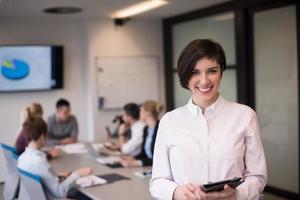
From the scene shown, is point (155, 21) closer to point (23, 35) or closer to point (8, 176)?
point (23, 35)

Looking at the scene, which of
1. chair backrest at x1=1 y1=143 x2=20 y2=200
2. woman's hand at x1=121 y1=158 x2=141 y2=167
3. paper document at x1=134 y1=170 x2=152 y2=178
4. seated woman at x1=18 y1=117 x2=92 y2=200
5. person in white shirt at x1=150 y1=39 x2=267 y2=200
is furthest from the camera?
woman's hand at x1=121 y1=158 x2=141 y2=167

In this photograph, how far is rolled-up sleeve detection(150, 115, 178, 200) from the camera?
5.24 ft

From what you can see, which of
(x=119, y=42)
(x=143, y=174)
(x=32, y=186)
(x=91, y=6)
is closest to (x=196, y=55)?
(x=32, y=186)

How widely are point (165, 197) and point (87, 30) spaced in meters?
5.25

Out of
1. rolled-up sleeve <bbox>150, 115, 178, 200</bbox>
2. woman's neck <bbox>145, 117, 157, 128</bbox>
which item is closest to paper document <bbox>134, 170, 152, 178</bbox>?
woman's neck <bbox>145, 117, 157, 128</bbox>

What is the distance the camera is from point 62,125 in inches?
214

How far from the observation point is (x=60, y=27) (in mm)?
6457

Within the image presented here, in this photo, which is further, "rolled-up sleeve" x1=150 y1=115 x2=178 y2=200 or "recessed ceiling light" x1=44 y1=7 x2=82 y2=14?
"recessed ceiling light" x1=44 y1=7 x2=82 y2=14

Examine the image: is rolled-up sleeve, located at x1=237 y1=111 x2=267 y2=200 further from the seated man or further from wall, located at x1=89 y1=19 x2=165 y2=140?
wall, located at x1=89 y1=19 x2=165 y2=140

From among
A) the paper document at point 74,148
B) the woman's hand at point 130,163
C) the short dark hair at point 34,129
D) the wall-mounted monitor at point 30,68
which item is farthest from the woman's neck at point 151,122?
the wall-mounted monitor at point 30,68

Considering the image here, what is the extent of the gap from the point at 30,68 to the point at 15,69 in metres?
0.22

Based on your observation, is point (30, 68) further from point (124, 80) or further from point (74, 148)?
point (74, 148)

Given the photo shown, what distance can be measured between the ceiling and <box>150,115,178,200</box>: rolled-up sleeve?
146 inches

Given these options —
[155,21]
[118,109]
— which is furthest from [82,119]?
[155,21]
